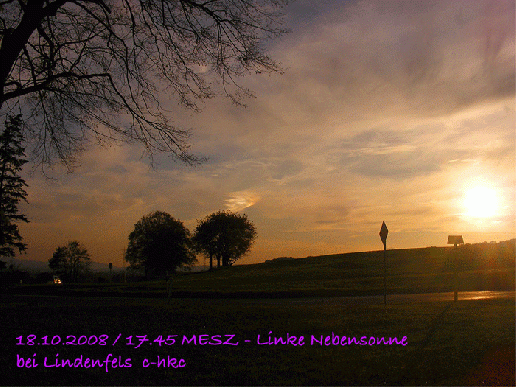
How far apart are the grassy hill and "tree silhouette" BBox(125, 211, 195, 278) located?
16.3 meters

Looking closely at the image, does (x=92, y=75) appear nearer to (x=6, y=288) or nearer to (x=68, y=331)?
(x=68, y=331)

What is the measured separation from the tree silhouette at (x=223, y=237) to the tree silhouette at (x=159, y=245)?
2.36 m

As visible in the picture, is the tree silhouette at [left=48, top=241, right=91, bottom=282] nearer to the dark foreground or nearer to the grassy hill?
the grassy hill

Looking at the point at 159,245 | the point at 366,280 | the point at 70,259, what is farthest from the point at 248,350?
the point at 70,259

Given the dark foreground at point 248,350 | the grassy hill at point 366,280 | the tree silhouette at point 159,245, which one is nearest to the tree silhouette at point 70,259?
the tree silhouette at point 159,245

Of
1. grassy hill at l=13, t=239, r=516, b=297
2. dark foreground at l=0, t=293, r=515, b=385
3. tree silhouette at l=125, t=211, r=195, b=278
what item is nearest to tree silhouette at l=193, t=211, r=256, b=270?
tree silhouette at l=125, t=211, r=195, b=278

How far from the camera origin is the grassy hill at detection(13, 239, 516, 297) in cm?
2531

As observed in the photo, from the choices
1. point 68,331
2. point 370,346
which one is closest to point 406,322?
point 370,346

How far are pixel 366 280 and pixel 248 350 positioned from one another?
2703 centimetres

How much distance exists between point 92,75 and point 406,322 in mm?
9327

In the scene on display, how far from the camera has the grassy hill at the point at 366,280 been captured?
2531cm

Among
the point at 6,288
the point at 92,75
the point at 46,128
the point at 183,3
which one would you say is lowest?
the point at 6,288

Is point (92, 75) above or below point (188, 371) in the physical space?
above

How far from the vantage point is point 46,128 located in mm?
8930
